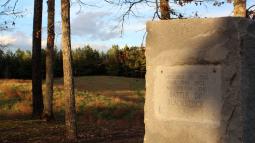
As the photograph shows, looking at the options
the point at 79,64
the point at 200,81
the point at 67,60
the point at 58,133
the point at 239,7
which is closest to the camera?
the point at 200,81

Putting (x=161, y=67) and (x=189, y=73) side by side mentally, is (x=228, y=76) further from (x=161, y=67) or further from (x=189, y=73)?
(x=161, y=67)

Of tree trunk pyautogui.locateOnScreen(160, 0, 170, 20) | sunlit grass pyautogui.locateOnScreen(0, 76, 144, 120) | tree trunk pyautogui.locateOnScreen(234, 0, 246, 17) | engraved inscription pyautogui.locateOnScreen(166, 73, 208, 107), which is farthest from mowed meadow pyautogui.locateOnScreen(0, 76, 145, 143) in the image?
engraved inscription pyautogui.locateOnScreen(166, 73, 208, 107)

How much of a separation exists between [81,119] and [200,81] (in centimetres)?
2236

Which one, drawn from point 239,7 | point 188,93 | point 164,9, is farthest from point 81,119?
point 188,93

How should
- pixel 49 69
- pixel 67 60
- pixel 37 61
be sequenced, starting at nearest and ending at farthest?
pixel 67 60 < pixel 49 69 < pixel 37 61

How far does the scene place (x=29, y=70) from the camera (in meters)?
68.4

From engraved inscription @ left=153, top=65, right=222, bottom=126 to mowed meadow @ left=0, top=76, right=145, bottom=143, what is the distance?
30.6ft

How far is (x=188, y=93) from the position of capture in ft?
26.2

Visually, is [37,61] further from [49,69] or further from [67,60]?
[67,60]

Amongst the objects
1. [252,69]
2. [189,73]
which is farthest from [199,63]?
[252,69]

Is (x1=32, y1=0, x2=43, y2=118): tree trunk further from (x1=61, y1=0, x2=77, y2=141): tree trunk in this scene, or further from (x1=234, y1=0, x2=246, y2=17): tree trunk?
(x1=234, y1=0, x2=246, y2=17): tree trunk

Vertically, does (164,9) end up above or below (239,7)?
above

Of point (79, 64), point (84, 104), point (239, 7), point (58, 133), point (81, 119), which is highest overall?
point (239, 7)

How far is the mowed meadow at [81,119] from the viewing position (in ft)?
62.7
